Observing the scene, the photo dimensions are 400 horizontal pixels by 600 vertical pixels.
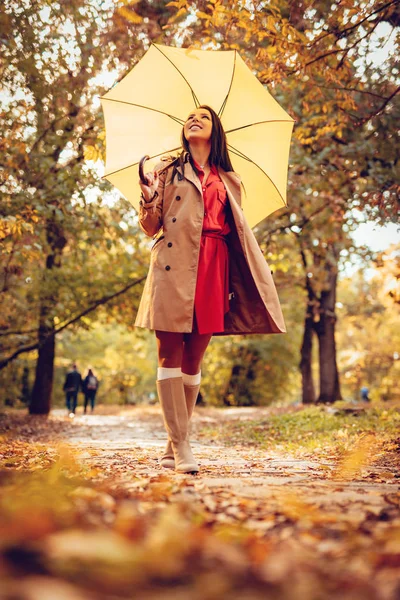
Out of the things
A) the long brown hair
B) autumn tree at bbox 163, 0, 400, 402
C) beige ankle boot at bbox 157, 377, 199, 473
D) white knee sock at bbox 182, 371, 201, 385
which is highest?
autumn tree at bbox 163, 0, 400, 402

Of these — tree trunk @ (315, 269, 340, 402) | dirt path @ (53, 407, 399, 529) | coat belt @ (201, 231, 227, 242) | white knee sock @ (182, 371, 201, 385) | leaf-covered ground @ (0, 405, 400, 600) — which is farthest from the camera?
tree trunk @ (315, 269, 340, 402)

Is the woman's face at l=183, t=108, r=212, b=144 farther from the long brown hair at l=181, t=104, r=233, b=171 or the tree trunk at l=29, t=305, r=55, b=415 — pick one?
the tree trunk at l=29, t=305, r=55, b=415

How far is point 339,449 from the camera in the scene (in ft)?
19.0

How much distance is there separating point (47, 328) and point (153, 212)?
33.5 feet

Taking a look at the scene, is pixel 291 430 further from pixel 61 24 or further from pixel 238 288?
pixel 61 24

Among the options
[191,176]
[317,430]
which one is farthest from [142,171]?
[317,430]

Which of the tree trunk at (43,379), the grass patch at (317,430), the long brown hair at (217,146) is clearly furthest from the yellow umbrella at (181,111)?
the tree trunk at (43,379)

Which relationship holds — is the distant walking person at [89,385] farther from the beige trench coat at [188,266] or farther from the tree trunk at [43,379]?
the beige trench coat at [188,266]

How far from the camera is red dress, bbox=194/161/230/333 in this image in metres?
4.02

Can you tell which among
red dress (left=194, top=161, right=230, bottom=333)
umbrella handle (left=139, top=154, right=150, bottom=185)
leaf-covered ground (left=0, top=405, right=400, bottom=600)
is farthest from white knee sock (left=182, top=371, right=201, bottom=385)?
umbrella handle (left=139, top=154, right=150, bottom=185)

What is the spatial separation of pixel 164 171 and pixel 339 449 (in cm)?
332

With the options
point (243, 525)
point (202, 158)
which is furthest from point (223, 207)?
point (243, 525)

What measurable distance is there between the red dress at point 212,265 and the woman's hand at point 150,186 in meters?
0.36

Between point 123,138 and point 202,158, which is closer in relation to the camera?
point 202,158
